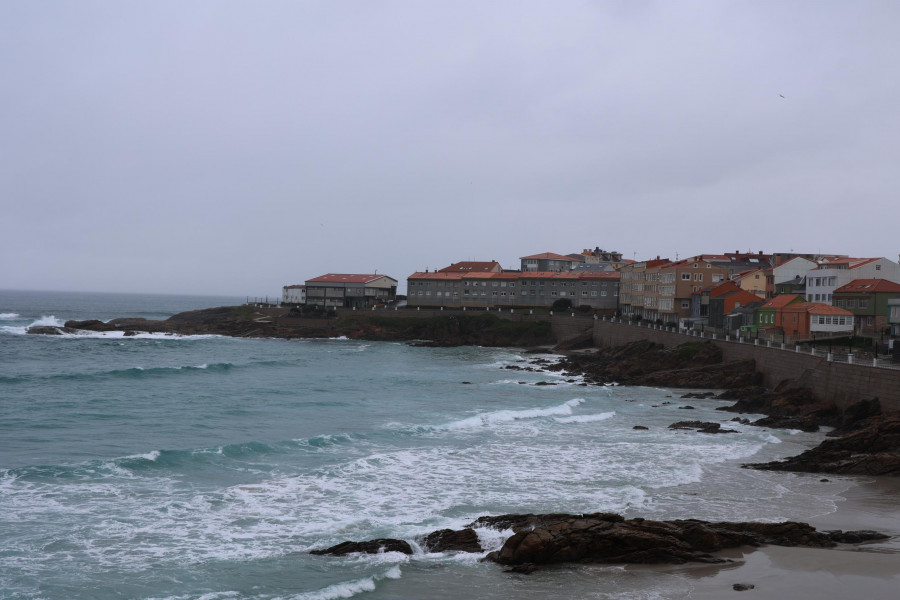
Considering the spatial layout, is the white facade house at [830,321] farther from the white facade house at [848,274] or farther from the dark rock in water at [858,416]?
the dark rock in water at [858,416]

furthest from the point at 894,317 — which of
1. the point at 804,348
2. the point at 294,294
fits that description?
the point at 294,294

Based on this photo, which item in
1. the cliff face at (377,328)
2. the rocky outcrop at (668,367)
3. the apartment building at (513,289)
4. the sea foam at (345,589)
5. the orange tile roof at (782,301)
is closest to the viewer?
the sea foam at (345,589)

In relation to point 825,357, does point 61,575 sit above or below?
below

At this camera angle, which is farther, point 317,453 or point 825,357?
point 825,357

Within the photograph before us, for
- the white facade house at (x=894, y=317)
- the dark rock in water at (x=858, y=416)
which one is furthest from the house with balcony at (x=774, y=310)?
the dark rock in water at (x=858, y=416)

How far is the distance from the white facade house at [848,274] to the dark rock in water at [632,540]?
42361 millimetres

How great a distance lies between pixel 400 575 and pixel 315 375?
1458 inches

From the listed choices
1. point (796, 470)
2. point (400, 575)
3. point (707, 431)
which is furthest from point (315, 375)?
point (400, 575)

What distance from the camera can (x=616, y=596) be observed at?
13.5 meters

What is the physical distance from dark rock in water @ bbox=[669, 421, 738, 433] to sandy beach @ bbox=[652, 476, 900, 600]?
12.2 meters

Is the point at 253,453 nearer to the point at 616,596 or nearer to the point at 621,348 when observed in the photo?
the point at 616,596

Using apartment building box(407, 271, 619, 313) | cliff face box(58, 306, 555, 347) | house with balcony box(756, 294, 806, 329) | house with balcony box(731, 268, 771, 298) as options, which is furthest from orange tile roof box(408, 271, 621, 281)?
house with balcony box(756, 294, 806, 329)

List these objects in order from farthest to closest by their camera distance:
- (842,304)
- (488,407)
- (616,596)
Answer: (842,304) < (488,407) < (616,596)

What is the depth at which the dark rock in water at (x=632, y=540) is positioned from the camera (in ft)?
49.8
